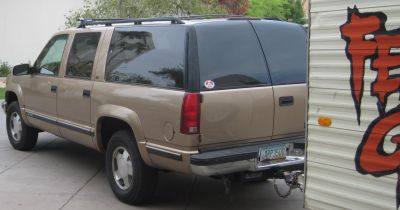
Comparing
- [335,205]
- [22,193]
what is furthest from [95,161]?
[335,205]

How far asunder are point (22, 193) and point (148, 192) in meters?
1.64

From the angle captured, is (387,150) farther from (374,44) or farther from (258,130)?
(258,130)

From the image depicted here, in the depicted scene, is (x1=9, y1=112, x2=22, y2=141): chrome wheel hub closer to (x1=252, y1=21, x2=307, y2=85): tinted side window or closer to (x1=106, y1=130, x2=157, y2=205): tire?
(x1=106, y1=130, x2=157, y2=205): tire

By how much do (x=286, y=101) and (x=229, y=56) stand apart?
712 millimetres

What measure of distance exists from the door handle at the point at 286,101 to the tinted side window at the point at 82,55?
89.3 inches

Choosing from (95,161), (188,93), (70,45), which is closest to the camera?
(188,93)

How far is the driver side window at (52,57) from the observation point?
737 cm

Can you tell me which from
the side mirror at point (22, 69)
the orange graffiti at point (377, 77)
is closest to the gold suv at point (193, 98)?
the orange graffiti at point (377, 77)

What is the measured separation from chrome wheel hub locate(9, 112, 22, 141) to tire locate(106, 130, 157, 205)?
9.70 feet

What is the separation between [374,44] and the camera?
12.4ft

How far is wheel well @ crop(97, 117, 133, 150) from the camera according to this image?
5988 millimetres

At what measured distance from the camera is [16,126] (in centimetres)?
863

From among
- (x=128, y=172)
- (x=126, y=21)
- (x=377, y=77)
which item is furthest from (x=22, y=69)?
(x=377, y=77)

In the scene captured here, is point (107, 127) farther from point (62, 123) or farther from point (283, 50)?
point (283, 50)
